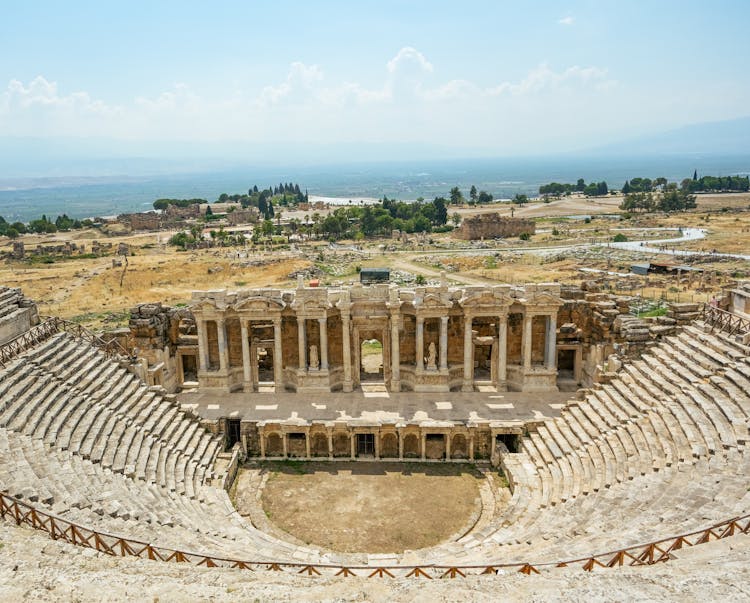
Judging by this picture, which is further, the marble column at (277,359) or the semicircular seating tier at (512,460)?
the marble column at (277,359)

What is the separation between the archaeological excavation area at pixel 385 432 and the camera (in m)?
14.6

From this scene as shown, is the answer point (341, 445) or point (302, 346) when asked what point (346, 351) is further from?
point (341, 445)

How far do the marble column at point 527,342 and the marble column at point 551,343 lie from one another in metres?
0.93

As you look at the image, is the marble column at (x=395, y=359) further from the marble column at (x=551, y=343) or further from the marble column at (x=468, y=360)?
the marble column at (x=551, y=343)

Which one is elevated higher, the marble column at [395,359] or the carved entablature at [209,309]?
the carved entablature at [209,309]

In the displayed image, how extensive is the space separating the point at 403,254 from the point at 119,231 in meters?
75.6

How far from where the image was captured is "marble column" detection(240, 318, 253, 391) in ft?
93.9

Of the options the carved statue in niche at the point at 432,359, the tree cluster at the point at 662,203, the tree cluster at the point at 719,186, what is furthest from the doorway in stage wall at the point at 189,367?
the tree cluster at the point at 719,186

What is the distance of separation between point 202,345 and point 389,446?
422 inches

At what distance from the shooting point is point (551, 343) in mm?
28703

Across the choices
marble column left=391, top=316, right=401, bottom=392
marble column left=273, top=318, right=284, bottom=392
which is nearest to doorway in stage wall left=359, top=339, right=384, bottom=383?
marble column left=391, top=316, right=401, bottom=392

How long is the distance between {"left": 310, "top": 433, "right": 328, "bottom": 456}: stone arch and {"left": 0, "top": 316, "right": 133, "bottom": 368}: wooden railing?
366 inches

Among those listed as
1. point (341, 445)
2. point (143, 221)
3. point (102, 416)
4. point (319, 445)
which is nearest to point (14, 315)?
point (102, 416)

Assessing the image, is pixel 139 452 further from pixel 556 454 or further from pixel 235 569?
pixel 556 454
